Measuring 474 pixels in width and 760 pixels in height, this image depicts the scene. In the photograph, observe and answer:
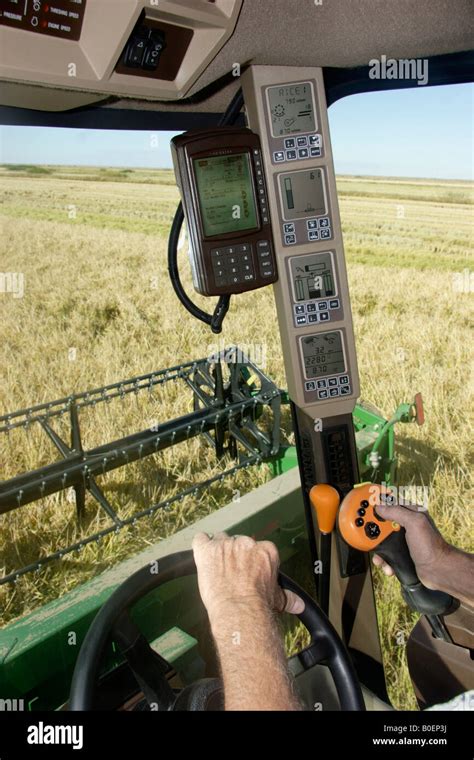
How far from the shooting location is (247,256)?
61.3 inches

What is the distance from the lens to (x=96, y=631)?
103 centimetres

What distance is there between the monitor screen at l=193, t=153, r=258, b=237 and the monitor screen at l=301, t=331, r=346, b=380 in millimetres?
347

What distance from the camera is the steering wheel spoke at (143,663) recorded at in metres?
1.08

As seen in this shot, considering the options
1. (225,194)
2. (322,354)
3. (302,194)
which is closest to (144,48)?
(225,194)

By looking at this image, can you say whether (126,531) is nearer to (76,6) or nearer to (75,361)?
(75,361)

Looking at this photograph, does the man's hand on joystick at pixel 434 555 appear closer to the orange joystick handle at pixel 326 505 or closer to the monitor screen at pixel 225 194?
the orange joystick handle at pixel 326 505

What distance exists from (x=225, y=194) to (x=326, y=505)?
85cm

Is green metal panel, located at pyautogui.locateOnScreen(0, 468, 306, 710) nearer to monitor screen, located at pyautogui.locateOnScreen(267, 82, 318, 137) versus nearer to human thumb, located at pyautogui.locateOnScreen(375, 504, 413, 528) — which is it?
human thumb, located at pyautogui.locateOnScreen(375, 504, 413, 528)

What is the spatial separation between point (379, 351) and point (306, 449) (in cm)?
222

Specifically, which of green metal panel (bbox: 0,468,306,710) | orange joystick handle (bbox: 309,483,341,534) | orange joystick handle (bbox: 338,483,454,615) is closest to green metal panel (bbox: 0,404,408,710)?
green metal panel (bbox: 0,468,306,710)

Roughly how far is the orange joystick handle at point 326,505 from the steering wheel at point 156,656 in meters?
0.50

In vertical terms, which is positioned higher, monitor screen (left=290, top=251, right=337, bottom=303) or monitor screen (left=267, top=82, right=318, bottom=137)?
monitor screen (left=267, top=82, right=318, bottom=137)

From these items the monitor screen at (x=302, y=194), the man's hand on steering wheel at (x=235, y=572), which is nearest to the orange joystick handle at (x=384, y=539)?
the man's hand on steering wheel at (x=235, y=572)

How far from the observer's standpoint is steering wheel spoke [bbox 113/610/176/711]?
3.53 feet
